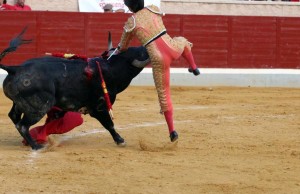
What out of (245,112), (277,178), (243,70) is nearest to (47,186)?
(277,178)

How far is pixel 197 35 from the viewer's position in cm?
1423

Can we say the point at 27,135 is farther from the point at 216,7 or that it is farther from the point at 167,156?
the point at 216,7

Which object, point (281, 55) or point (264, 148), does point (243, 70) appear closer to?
point (281, 55)

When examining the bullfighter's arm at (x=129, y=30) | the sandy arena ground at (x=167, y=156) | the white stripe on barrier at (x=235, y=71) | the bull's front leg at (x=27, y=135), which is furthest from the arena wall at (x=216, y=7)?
the bull's front leg at (x=27, y=135)

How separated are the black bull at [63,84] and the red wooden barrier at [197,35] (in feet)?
21.8

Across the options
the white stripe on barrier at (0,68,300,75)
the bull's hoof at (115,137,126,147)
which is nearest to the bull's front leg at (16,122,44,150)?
the bull's hoof at (115,137,126,147)

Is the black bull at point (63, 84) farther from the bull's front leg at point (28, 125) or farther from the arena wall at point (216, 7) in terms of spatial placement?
the arena wall at point (216, 7)

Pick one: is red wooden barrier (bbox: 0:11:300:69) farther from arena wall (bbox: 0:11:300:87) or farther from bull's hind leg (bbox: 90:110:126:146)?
bull's hind leg (bbox: 90:110:126:146)

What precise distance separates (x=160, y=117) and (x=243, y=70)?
202 inches

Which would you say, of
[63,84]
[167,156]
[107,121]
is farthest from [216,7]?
[167,156]

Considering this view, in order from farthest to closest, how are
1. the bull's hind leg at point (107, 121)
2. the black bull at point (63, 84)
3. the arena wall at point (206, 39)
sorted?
the arena wall at point (206, 39) < the bull's hind leg at point (107, 121) < the black bull at point (63, 84)

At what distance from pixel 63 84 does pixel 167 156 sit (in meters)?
0.97

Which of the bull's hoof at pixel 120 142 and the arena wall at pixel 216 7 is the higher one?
the bull's hoof at pixel 120 142

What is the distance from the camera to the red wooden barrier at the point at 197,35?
13570mm
